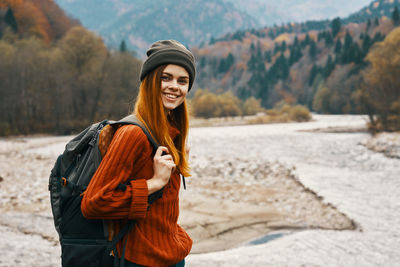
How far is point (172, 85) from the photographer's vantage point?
152cm

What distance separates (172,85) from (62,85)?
2742cm

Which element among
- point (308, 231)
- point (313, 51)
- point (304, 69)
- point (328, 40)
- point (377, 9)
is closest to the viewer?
point (308, 231)

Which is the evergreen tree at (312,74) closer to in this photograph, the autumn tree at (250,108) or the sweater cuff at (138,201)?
the autumn tree at (250,108)

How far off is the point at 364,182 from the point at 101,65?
23355 mm

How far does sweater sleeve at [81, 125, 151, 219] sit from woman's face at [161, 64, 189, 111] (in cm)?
26

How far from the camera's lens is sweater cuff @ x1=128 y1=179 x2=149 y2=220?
4.36 ft

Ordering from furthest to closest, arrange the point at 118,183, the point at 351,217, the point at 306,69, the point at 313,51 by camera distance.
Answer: the point at 313,51 → the point at 306,69 → the point at 351,217 → the point at 118,183

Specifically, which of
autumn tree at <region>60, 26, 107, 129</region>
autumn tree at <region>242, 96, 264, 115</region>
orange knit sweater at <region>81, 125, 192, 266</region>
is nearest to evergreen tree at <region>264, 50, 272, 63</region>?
autumn tree at <region>242, 96, 264, 115</region>

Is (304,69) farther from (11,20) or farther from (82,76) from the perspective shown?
(82,76)

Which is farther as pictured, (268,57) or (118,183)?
(268,57)

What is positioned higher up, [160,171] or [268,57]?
[268,57]

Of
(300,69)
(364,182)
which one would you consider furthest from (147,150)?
(300,69)

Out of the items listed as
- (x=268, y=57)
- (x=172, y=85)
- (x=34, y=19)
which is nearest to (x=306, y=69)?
(x=268, y=57)

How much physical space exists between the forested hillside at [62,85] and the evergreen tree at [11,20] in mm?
14433
